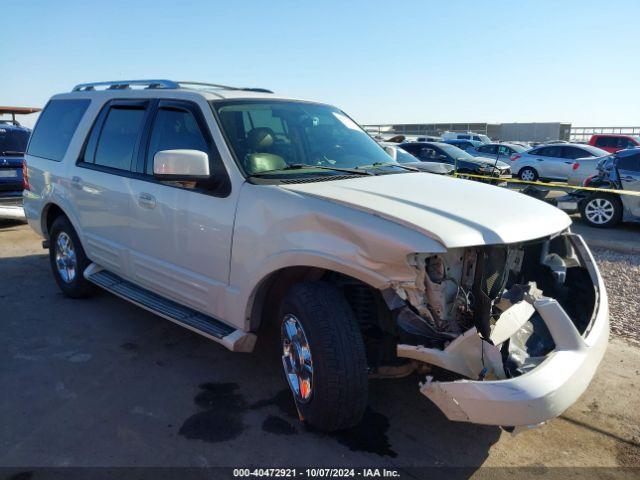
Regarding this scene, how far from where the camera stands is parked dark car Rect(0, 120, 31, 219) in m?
9.19

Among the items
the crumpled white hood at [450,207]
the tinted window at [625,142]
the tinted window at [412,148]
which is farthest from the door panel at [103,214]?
the tinted window at [625,142]

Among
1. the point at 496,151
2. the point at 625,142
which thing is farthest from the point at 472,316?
the point at 625,142

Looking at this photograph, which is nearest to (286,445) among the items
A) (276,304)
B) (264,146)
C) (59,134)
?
(276,304)

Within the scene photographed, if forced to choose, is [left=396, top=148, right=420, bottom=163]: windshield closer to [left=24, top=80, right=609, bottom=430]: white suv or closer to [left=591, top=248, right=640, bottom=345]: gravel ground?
[left=591, top=248, right=640, bottom=345]: gravel ground

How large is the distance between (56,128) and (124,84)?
1.07 m

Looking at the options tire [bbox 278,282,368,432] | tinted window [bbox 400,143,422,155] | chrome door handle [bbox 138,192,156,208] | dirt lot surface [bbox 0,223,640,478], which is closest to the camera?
tire [bbox 278,282,368,432]

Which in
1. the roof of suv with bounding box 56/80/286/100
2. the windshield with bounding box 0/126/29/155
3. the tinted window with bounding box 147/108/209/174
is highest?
the roof of suv with bounding box 56/80/286/100

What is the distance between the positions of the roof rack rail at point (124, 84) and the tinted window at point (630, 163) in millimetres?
9638

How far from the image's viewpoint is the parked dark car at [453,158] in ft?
51.7

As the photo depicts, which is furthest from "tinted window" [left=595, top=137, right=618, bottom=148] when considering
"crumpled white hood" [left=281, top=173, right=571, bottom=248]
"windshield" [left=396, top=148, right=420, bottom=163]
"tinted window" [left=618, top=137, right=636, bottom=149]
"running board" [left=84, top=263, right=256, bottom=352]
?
"running board" [left=84, top=263, right=256, bottom=352]

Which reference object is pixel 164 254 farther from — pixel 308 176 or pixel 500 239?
pixel 500 239

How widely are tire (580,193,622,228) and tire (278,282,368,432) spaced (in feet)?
30.3

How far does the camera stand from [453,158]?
16547 millimetres

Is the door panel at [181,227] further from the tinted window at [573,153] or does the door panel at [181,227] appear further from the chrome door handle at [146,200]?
the tinted window at [573,153]
